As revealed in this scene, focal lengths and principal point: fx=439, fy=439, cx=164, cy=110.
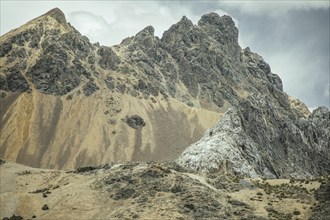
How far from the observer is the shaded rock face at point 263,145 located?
308 ft

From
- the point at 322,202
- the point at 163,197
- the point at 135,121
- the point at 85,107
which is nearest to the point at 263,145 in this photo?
the point at 322,202

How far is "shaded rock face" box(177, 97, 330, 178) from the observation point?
9394 cm

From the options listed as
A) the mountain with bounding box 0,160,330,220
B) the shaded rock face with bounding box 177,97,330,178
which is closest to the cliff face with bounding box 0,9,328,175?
the shaded rock face with bounding box 177,97,330,178

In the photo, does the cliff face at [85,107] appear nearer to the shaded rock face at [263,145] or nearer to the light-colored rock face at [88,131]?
the light-colored rock face at [88,131]

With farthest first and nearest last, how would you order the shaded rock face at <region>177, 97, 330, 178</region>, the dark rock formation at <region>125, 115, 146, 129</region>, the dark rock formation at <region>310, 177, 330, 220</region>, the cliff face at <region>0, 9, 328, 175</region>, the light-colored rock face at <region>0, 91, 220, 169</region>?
the dark rock formation at <region>125, 115, 146, 129</region> < the light-colored rock face at <region>0, 91, 220, 169</region> < the cliff face at <region>0, 9, 328, 175</region> < the shaded rock face at <region>177, 97, 330, 178</region> < the dark rock formation at <region>310, 177, 330, 220</region>

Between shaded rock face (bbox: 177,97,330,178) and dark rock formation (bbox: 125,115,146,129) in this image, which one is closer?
shaded rock face (bbox: 177,97,330,178)

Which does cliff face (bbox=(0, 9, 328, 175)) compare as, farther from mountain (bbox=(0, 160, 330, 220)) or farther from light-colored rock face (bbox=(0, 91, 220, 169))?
mountain (bbox=(0, 160, 330, 220))

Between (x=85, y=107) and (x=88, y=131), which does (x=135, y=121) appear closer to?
(x=85, y=107)

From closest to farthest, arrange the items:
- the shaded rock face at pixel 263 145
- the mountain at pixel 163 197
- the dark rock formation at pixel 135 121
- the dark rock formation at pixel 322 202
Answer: the dark rock formation at pixel 322 202
the mountain at pixel 163 197
the shaded rock face at pixel 263 145
the dark rock formation at pixel 135 121

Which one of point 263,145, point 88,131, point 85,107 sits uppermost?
point 85,107

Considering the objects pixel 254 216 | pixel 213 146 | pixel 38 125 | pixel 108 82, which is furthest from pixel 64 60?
pixel 254 216

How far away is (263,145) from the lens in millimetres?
110562

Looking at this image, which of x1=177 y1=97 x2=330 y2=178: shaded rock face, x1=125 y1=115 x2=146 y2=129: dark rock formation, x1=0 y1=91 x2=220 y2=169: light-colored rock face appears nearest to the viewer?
x1=177 y1=97 x2=330 y2=178: shaded rock face

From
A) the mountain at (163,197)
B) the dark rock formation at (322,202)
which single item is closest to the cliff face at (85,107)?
the mountain at (163,197)
